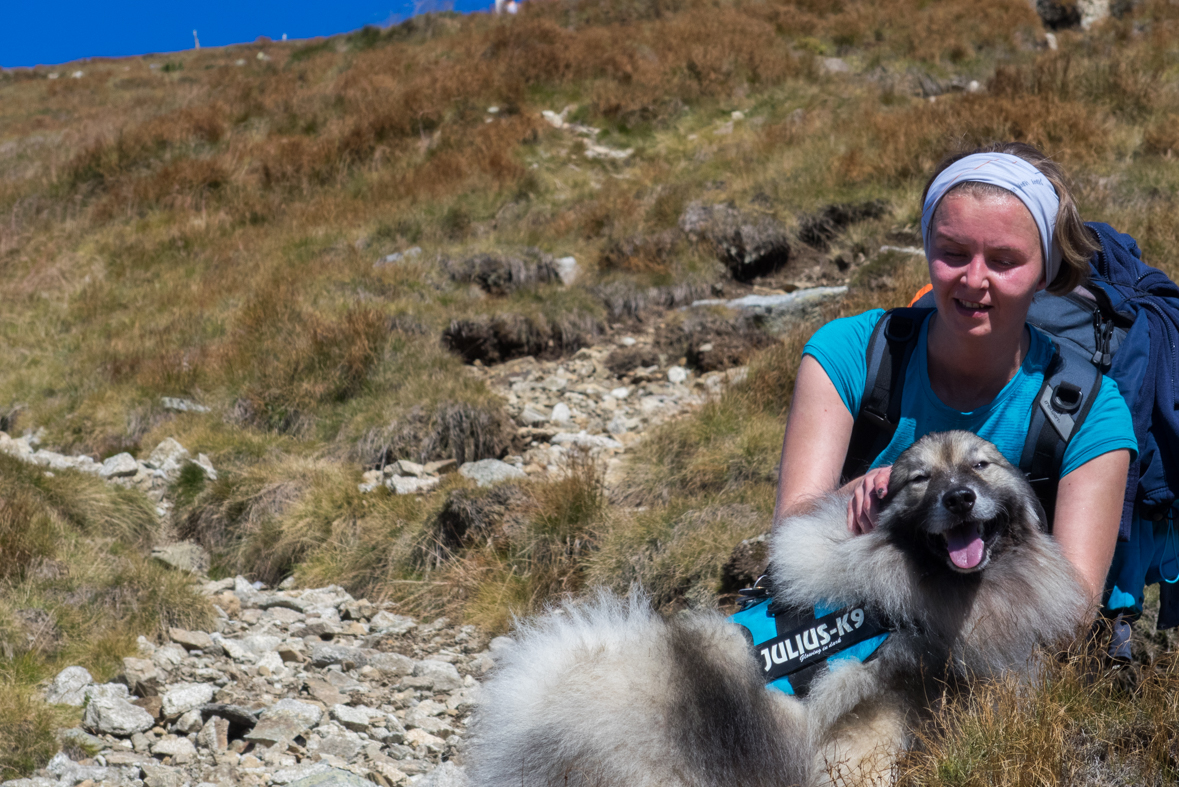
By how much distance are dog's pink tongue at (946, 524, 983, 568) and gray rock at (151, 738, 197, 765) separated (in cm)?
279

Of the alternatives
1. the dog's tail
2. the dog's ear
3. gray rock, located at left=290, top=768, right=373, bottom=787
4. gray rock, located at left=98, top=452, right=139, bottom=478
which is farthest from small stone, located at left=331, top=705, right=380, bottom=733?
gray rock, located at left=98, top=452, right=139, bottom=478

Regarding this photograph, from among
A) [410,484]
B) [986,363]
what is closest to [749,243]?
[410,484]

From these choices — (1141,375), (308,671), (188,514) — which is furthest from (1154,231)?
(188,514)

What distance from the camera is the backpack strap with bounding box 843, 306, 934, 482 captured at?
2.71 m

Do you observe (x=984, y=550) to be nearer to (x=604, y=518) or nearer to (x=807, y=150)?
(x=604, y=518)

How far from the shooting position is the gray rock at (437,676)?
12.8 ft

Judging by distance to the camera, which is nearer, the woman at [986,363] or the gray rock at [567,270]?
the woman at [986,363]

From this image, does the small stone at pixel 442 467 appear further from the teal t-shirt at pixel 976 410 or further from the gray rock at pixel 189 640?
the teal t-shirt at pixel 976 410

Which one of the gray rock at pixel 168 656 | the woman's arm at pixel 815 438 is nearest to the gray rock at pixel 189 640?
the gray rock at pixel 168 656

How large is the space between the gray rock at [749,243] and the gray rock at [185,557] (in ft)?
16.3

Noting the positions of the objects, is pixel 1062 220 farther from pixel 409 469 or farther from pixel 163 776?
pixel 409 469

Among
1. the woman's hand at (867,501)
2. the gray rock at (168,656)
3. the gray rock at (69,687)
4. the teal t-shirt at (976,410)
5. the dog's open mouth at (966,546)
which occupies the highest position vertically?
the teal t-shirt at (976,410)

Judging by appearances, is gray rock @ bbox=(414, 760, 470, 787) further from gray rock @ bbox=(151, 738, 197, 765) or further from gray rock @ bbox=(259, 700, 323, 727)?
gray rock @ bbox=(151, 738, 197, 765)

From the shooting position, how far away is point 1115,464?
→ 239cm
